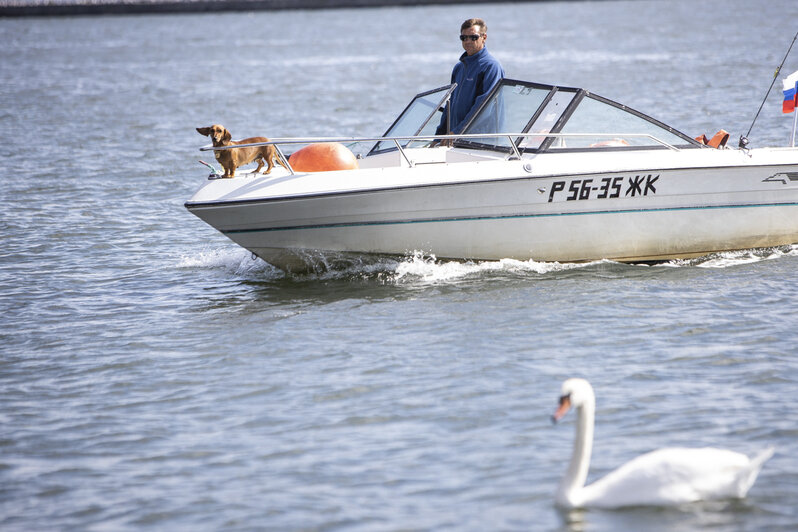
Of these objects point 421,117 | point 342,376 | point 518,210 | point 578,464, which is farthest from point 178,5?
point 578,464

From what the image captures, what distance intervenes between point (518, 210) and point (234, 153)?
2.60 meters

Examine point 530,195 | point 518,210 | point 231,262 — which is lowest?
point 231,262

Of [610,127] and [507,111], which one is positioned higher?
[507,111]

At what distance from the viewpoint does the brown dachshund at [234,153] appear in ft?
29.5

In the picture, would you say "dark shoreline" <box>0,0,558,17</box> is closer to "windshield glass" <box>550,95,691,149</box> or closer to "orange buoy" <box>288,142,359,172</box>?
"windshield glass" <box>550,95,691,149</box>

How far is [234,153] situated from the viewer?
9.15 meters

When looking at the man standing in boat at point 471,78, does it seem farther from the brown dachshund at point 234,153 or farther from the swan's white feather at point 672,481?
the swan's white feather at point 672,481

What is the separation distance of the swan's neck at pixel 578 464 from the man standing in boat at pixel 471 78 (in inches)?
201

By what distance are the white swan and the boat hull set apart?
3.94 metres

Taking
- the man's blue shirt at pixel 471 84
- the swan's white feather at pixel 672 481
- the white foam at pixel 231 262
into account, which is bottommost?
the swan's white feather at pixel 672 481

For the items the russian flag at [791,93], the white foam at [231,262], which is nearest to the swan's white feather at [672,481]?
the white foam at [231,262]

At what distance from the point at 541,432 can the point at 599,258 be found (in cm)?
379

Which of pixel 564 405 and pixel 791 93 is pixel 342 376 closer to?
pixel 564 405

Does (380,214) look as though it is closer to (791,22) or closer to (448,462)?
(448,462)
